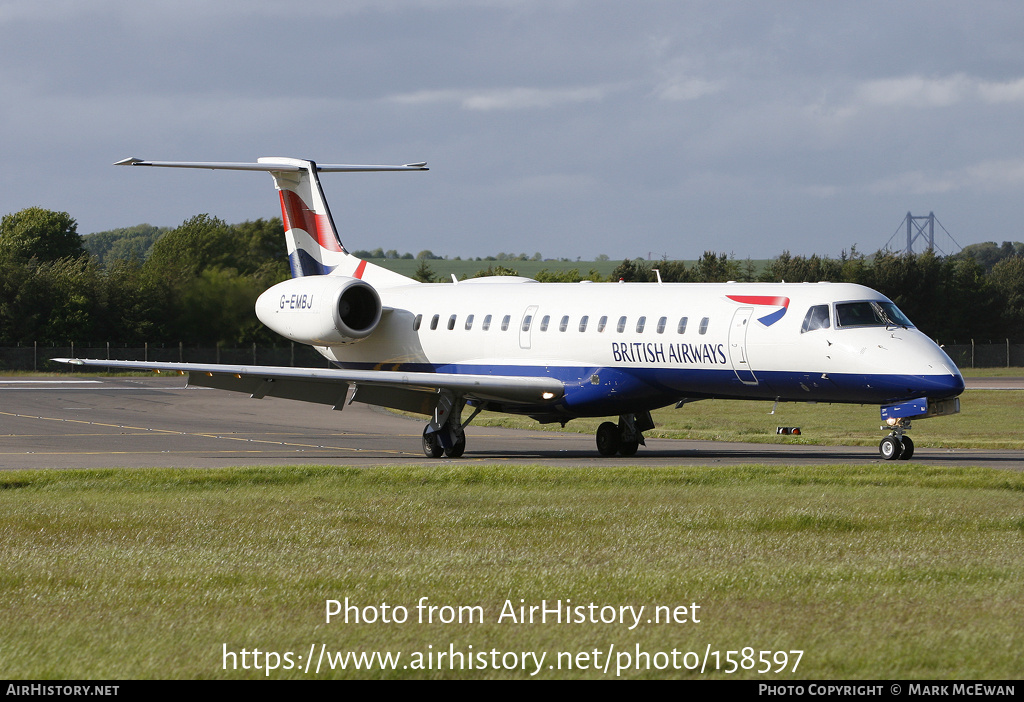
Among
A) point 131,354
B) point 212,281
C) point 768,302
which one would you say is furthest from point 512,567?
point 131,354

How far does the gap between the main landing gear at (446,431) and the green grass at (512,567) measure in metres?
6.66

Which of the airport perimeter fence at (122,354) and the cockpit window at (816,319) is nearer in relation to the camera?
the cockpit window at (816,319)

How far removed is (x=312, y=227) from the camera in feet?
96.0

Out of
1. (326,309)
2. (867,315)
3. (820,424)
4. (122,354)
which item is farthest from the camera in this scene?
(122,354)

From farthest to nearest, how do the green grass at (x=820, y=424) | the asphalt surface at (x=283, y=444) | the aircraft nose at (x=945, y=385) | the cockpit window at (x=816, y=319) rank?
the green grass at (x=820, y=424)
the asphalt surface at (x=283, y=444)
the cockpit window at (x=816, y=319)
the aircraft nose at (x=945, y=385)

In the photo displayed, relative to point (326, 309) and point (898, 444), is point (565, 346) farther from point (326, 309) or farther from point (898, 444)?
point (898, 444)

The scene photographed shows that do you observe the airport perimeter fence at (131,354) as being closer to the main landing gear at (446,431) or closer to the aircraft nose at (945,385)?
the main landing gear at (446,431)

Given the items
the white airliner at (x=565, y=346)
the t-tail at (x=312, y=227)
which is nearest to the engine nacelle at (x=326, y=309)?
the white airliner at (x=565, y=346)

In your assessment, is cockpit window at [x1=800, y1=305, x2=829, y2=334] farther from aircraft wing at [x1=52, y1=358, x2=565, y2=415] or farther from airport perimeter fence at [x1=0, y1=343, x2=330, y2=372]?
airport perimeter fence at [x1=0, y1=343, x2=330, y2=372]

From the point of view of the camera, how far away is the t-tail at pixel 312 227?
94.9ft

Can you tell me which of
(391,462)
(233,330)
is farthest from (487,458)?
(233,330)

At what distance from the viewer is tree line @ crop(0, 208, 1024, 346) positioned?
178 feet

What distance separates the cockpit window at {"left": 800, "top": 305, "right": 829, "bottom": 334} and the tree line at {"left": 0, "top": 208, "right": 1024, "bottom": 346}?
35.3 metres

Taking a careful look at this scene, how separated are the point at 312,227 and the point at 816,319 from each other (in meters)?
13.6
